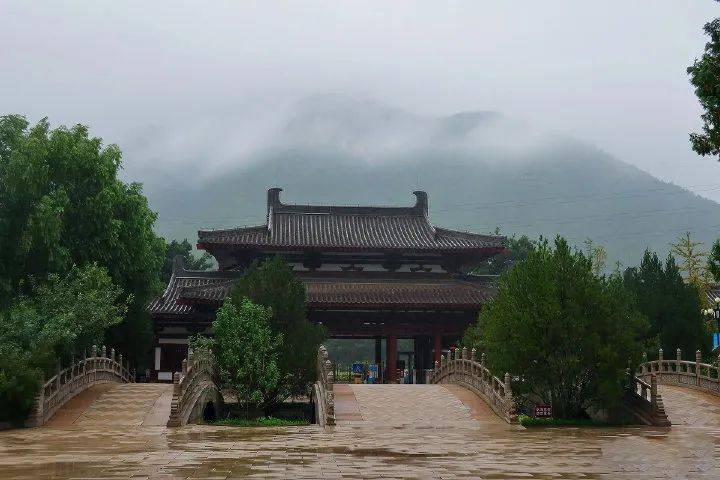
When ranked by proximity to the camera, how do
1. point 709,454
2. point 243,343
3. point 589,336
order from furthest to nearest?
point 243,343, point 589,336, point 709,454

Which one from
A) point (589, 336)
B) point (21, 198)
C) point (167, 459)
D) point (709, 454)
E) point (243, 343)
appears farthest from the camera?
point (21, 198)

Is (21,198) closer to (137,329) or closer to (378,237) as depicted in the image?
(137,329)

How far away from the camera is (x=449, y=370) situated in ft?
103

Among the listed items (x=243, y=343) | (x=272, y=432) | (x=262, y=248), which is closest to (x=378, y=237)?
(x=262, y=248)

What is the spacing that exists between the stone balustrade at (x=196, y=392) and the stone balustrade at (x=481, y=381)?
27.6ft

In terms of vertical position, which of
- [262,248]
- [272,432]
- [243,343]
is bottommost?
[272,432]

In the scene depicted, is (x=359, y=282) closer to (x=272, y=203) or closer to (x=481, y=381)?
(x=272, y=203)

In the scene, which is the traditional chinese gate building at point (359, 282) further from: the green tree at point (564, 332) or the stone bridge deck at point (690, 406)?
the green tree at point (564, 332)

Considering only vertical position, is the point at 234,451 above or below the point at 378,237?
below

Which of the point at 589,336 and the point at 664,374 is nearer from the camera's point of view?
the point at 589,336

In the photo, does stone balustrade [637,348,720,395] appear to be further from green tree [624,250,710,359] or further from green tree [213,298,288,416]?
green tree [213,298,288,416]

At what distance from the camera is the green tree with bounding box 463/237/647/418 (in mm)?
22625

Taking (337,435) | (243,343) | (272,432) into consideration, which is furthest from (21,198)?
(337,435)

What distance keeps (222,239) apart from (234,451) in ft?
79.2
